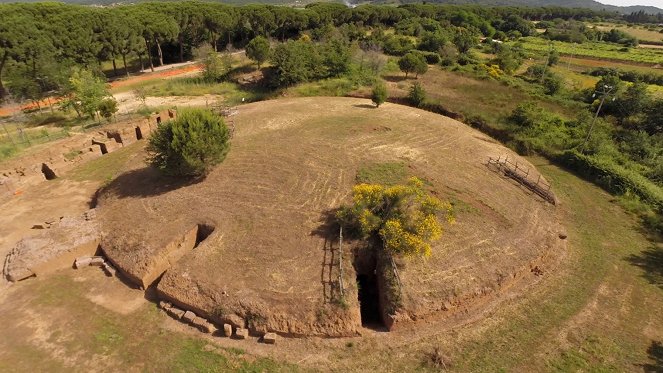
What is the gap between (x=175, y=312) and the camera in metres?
17.0

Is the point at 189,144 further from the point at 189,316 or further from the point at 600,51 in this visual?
the point at 600,51

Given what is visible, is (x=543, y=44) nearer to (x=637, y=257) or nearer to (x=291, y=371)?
(x=637, y=257)

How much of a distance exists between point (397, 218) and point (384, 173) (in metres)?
6.25

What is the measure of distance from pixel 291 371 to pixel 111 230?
13.8 m

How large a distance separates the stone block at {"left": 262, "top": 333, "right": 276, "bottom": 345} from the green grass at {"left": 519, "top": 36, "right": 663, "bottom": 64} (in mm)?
79523

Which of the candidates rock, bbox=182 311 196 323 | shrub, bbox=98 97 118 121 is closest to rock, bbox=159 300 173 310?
rock, bbox=182 311 196 323

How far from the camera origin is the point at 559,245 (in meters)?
21.5

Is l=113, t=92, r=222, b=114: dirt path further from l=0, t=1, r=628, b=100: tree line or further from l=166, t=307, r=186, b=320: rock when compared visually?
l=166, t=307, r=186, b=320: rock

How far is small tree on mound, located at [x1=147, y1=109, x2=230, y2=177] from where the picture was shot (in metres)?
22.8

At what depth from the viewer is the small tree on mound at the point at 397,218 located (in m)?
17.8

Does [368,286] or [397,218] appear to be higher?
[397,218]

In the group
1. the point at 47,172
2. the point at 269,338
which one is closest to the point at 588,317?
the point at 269,338

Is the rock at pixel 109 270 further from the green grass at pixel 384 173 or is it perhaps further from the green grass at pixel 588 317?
the green grass at pixel 588 317

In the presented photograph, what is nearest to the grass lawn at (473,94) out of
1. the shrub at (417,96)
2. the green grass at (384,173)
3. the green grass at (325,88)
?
the shrub at (417,96)
